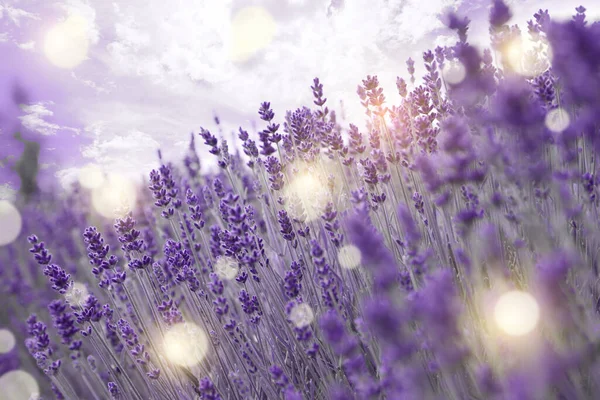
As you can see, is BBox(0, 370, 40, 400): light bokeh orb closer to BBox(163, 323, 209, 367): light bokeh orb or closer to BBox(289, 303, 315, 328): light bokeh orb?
BBox(163, 323, 209, 367): light bokeh orb

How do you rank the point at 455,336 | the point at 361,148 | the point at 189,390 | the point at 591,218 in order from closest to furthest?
the point at 455,336 → the point at 591,218 → the point at 189,390 → the point at 361,148

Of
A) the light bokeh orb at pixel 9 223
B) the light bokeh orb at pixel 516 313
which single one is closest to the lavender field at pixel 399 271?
the light bokeh orb at pixel 516 313

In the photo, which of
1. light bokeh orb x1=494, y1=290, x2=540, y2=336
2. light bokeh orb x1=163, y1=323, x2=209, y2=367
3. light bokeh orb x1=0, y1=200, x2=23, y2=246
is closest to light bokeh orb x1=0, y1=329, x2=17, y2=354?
light bokeh orb x1=0, y1=200, x2=23, y2=246

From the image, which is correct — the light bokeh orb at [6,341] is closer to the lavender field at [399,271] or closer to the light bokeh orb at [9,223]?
the lavender field at [399,271]

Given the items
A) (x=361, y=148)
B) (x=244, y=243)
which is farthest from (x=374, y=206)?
(x=244, y=243)

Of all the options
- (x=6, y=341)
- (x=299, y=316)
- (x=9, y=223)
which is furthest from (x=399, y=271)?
(x=9, y=223)

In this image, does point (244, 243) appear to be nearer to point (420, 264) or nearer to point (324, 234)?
point (420, 264)
